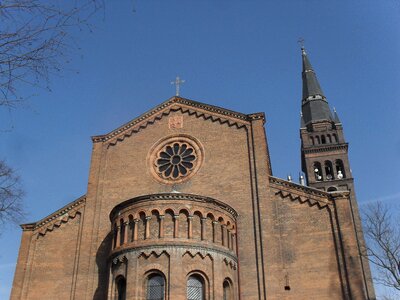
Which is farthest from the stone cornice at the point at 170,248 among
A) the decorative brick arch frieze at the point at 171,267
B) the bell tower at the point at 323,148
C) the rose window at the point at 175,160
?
the bell tower at the point at 323,148

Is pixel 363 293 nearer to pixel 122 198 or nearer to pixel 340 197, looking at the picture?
pixel 340 197

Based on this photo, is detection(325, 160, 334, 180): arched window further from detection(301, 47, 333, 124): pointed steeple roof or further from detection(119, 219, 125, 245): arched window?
detection(119, 219, 125, 245): arched window

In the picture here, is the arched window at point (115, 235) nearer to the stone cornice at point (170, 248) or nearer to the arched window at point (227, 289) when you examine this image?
the stone cornice at point (170, 248)

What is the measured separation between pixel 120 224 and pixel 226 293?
556cm

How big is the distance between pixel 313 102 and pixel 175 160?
90.4ft

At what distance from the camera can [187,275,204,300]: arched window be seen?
1762 centimetres

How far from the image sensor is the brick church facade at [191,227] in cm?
1811

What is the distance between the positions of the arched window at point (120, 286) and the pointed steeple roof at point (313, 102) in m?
32.6

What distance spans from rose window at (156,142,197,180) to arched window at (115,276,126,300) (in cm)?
657

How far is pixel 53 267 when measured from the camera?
866 inches

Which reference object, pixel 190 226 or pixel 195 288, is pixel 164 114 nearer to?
pixel 190 226

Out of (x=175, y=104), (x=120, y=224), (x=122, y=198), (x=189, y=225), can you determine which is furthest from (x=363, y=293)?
(x=175, y=104)

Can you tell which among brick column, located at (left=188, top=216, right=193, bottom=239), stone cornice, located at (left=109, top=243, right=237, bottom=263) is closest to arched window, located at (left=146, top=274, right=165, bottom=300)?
stone cornice, located at (left=109, top=243, right=237, bottom=263)

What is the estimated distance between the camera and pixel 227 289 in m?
18.9
